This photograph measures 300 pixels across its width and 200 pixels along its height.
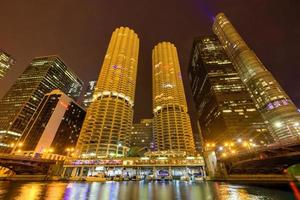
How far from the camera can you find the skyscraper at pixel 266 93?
11800cm

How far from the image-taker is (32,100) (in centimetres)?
18450

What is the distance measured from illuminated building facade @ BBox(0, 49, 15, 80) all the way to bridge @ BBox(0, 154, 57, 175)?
121 m

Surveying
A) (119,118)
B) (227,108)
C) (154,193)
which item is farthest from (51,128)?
(227,108)

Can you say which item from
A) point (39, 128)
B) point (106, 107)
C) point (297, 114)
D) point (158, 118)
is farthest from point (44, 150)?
point (297, 114)

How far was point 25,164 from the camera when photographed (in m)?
80.1

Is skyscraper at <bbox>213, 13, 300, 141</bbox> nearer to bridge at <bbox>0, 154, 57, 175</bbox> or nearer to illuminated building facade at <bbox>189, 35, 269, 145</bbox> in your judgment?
illuminated building facade at <bbox>189, 35, 269, 145</bbox>

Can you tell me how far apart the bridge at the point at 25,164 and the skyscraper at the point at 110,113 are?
35610mm

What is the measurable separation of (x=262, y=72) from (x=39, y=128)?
650ft

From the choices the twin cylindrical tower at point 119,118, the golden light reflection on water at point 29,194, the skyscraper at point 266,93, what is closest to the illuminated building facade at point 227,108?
the skyscraper at point 266,93

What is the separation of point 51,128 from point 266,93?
182650 mm

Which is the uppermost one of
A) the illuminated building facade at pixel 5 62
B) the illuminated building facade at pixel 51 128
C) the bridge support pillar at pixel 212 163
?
the illuminated building facade at pixel 5 62

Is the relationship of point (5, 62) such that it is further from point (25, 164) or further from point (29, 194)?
point (29, 194)

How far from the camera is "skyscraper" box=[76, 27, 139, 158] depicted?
134250 mm

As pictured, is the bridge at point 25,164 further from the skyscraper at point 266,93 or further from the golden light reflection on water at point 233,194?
the skyscraper at point 266,93
